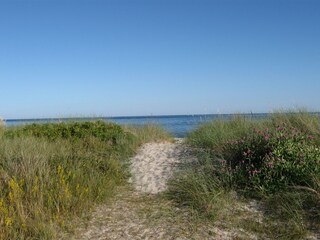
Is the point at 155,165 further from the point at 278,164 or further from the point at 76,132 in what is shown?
the point at 76,132

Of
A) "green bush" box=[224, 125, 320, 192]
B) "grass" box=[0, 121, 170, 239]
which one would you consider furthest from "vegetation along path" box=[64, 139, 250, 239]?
"green bush" box=[224, 125, 320, 192]

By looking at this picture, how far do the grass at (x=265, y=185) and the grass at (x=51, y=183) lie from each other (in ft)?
4.84

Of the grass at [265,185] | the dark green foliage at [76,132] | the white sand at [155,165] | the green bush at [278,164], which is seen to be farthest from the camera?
the dark green foliage at [76,132]

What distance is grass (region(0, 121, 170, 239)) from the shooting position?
16.5ft

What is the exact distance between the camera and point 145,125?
1358cm

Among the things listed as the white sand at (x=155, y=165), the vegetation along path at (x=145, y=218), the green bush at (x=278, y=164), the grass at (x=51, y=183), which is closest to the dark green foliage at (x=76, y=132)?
the grass at (x=51, y=183)

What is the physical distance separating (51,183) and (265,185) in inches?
137

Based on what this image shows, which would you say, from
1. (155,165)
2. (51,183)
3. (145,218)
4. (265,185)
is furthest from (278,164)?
(51,183)

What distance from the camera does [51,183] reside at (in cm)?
590

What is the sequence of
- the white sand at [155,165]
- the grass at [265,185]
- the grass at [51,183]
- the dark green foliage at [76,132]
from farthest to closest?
1. the dark green foliage at [76,132]
2. the white sand at [155,165]
3. the grass at [265,185]
4. the grass at [51,183]

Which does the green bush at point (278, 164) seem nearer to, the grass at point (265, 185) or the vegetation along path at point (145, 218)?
the grass at point (265, 185)

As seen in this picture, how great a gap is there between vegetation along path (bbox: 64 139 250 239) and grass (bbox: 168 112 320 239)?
301 millimetres

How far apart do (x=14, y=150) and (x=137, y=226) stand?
13.0 ft

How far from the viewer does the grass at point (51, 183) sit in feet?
16.5
